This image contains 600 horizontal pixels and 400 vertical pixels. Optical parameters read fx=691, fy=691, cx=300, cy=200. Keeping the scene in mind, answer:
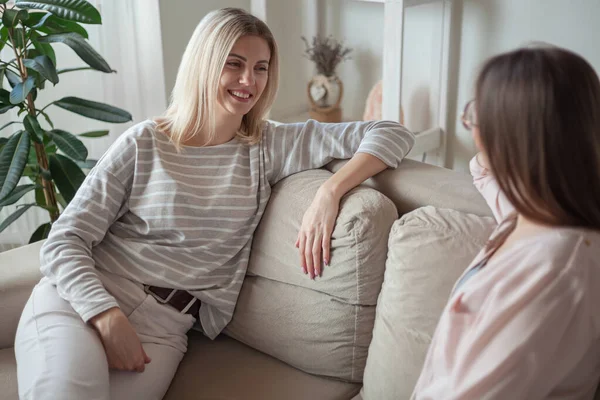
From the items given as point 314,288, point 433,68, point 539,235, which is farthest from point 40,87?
point 539,235

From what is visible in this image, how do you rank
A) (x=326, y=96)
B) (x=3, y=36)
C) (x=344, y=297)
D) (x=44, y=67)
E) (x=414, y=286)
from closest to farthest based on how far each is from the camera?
(x=414, y=286) → (x=344, y=297) → (x=44, y=67) → (x=3, y=36) → (x=326, y=96)

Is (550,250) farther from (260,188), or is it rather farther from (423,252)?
(260,188)

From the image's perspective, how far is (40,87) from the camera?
206 centimetres

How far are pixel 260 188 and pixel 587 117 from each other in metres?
0.86

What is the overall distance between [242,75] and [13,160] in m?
0.80

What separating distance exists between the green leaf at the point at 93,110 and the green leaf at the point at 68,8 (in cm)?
28

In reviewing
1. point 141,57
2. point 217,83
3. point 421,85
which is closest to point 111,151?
point 217,83

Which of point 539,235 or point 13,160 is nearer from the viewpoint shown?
point 539,235

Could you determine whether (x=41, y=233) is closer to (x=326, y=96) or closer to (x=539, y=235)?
(x=326, y=96)

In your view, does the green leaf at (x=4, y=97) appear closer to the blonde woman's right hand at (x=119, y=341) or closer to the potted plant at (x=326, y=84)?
the blonde woman's right hand at (x=119, y=341)

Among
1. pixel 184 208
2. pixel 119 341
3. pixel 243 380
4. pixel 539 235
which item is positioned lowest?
pixel 243 380

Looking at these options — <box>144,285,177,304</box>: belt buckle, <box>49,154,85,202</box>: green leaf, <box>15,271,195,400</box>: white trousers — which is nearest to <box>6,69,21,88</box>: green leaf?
<box>49,154,85,202</box>: green leaf

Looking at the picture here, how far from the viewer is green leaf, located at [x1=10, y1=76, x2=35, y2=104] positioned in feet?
6.33

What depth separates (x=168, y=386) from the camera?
1.49 metres
